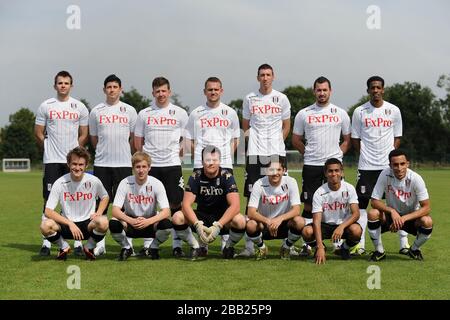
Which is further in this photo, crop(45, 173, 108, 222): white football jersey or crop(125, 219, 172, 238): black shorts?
crop(45, 173, 108, 222): white football jersey

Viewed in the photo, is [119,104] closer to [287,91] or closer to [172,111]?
[172,111]

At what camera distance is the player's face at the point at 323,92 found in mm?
7559

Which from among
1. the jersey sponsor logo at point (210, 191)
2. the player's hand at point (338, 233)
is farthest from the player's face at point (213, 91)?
the player's hand at point (338, 233)

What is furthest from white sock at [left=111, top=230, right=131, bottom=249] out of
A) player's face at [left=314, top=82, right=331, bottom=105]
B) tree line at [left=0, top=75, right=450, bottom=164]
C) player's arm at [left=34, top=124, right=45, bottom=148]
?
tree line at [left=0, top=75, right=450, bottom=164]

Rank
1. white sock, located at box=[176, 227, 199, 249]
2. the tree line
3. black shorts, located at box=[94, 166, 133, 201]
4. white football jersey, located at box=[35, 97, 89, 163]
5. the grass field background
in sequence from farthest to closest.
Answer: the tree line
white football jersey, located at box=[35, 97, 89, 163]
black shorts, located at box=[94, 166, 133, 201]
white sock, located at box=[176, 227, 199, 249]
the grass field background

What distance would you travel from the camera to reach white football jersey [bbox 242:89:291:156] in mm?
7746

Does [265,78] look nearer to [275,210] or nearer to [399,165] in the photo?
[275,210]

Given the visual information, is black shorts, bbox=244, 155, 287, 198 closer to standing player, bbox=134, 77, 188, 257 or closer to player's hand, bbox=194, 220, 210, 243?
standing player, bbox=134, 77, 188, 257

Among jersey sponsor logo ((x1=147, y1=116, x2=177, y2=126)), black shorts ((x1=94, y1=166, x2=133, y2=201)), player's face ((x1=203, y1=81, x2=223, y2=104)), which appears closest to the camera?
player's face ((x1=203, y1=81, x2=223, y2=104))

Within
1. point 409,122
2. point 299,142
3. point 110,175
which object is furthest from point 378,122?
point 409,122

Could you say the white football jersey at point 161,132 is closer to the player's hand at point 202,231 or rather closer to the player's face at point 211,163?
the player's face at point 211,163

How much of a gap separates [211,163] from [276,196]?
944mm
